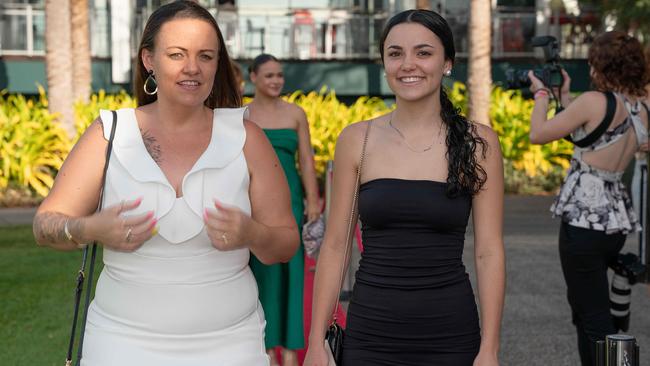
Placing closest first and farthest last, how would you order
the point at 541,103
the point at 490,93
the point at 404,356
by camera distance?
the point at 404,356, the point at 541,103, the point at 490,93

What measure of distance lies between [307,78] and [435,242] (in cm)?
2328

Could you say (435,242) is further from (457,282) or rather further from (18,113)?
(18,113)

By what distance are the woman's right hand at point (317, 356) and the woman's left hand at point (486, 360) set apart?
20.0 inches

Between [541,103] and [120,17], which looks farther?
[120,17]

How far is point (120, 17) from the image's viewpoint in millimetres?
27516

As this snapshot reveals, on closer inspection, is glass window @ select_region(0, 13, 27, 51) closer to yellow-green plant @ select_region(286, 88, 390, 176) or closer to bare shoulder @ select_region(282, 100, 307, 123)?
yellow-green plant @ select_region(286, 88, 390, 176)

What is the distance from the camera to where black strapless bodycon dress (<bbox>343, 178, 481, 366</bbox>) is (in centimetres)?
365

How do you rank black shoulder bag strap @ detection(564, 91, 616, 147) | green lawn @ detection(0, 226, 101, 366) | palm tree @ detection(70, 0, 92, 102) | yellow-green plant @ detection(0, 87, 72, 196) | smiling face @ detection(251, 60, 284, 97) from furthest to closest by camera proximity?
Result: palm tree @ detection(70, 0, 92, 102) → yellow-green plant @ detection(0, 87, 72, 196) → smiling face @ detection(251, 60, 284, 97) → green lawn @ detection(0, 226, 101, 366) → black shoulder bag strap @ detection(564, 91, 616, 147)

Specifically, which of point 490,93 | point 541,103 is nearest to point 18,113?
point 490,93

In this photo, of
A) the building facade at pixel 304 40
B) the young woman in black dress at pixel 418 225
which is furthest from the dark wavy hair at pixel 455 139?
the building facade at pixel 304 40

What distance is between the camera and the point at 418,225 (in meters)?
3.68

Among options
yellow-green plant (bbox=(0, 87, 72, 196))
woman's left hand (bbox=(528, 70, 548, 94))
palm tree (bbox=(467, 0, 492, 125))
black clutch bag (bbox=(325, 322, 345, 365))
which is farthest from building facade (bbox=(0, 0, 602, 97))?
black clutch bag (bbox=(325, 322, 345, 365))

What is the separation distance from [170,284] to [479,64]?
1741 centimetres

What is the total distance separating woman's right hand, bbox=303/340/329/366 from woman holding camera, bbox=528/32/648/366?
247 cm
